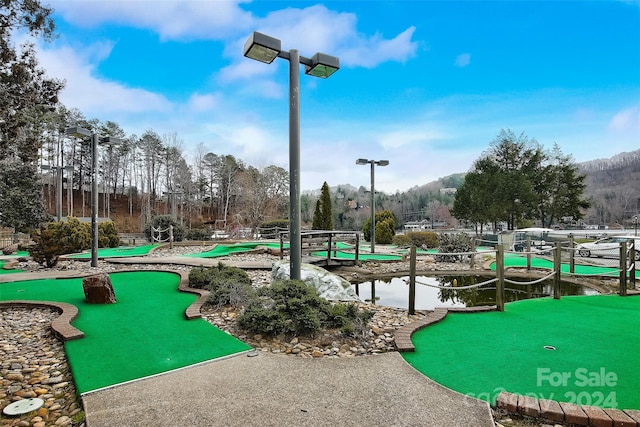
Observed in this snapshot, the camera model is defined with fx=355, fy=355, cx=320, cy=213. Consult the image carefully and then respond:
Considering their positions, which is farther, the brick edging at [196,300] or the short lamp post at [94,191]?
the short lamp post at [94,191]

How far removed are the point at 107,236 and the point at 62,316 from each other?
14171 millimetres

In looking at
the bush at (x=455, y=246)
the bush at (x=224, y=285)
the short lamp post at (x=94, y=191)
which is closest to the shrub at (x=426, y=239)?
the bush at (x=455, y=246)

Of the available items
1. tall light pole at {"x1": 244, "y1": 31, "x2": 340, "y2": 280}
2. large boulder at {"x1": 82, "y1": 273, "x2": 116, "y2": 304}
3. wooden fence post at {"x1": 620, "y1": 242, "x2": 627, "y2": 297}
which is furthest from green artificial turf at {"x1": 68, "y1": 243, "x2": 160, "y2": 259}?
wooden fence post at {"x1": 620, "y1": 242, "x2": 627, "y2": 297}

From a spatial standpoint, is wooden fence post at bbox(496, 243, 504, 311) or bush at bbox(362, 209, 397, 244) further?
bush at bbox(362, 209, 397, 244)

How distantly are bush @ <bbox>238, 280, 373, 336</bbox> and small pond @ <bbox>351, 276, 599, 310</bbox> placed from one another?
2353mm

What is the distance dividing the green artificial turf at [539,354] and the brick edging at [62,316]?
3394 mm

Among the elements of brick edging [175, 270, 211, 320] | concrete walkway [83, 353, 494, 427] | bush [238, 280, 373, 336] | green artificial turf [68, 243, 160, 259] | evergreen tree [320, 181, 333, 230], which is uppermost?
evergreen tree [320, 181, 333, 230]

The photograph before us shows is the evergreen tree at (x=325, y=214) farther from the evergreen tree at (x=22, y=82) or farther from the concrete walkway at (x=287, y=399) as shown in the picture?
the concrete walkway at (x=287, y=399)

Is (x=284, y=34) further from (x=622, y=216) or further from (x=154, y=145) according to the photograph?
(x=622, y=216)

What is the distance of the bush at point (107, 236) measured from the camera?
16375mm

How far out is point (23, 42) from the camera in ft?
14.5

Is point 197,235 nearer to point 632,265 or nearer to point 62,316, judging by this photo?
point 62,316

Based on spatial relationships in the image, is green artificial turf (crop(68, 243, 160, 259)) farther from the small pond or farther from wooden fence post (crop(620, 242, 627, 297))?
wooden fence post (crop(620, 242, 627, 297))

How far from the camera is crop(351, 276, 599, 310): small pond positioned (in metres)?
6.52
